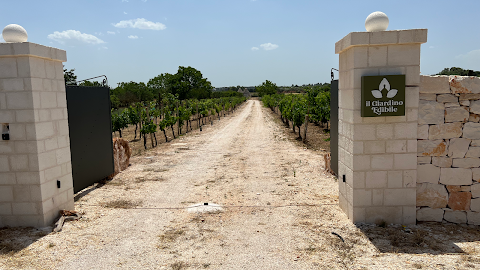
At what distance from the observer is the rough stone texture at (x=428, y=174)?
5.12 meters

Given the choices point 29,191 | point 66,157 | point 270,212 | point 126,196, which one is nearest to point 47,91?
point 66,157

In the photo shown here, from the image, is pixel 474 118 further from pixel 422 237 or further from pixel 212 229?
pixel 212 229

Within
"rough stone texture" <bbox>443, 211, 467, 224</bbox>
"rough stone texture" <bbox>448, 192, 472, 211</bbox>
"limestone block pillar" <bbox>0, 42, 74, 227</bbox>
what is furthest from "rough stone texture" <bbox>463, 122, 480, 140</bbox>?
"limestone block pillar" <bbox>0, 42, 74, 227</bbox>

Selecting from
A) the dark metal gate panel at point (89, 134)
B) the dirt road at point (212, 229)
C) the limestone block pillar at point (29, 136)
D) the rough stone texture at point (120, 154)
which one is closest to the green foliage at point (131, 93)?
the rough stone texture at point (120, 154)

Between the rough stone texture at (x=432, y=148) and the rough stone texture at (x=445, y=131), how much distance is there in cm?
8

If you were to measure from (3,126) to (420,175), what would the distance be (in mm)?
6559

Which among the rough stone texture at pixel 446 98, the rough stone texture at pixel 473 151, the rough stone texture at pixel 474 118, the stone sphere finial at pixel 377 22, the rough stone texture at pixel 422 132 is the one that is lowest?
the rough stone texture at pixel 473 151

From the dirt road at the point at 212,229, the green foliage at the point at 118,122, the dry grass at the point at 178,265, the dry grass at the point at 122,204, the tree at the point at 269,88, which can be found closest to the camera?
the dry grass at the point at 178,265

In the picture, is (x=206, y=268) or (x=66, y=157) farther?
(x=66, y=157)

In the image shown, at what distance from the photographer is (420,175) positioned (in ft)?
16.9

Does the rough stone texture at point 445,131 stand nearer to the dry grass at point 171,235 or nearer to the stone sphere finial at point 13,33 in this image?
the dry grass at point 171,235

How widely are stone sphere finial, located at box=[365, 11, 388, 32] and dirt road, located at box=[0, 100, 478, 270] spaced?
121 inches

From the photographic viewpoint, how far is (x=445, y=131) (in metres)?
5.02

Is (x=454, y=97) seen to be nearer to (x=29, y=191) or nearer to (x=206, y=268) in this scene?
(x=206, y=268)
